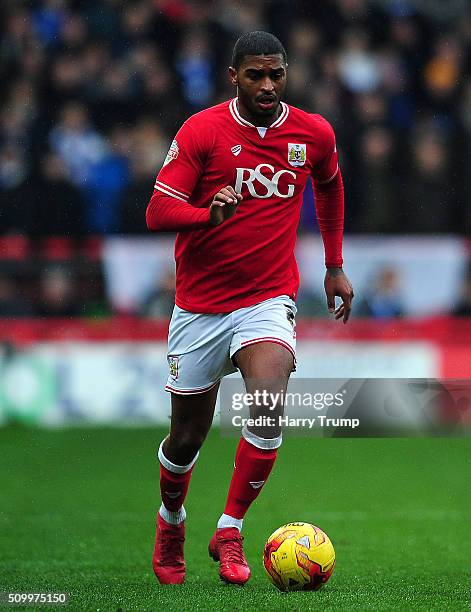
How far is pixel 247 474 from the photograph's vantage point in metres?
5.80

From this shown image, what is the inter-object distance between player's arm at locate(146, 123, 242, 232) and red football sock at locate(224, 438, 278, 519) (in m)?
1.03

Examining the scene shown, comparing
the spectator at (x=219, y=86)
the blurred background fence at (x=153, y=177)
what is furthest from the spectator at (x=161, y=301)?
the spectator at (x=219, y=86)

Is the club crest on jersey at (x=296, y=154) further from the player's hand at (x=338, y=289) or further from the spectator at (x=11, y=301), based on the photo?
the spectator at (x=11, y=301)

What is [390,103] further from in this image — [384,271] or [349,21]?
[384,271]

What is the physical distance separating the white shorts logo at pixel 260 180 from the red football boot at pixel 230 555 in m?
1.53

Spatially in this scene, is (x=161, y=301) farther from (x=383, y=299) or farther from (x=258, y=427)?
(x=258, y=427)

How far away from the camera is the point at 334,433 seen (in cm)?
675

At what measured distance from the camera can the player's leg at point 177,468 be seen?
235 inches

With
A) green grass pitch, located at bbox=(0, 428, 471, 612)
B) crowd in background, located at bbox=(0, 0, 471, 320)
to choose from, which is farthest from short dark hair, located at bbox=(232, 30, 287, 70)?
crowd in background, located at bbox=(0, 0, 471, 320)

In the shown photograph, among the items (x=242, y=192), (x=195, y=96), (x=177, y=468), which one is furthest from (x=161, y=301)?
(x=242, y=192)

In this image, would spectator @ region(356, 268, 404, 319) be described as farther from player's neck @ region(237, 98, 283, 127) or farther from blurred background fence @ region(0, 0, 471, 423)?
player's neck @ region(237, 98, 283, 127)

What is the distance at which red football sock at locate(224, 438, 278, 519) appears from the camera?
5.75 meters

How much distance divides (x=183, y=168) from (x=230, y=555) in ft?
5.70

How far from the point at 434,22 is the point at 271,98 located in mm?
11662
